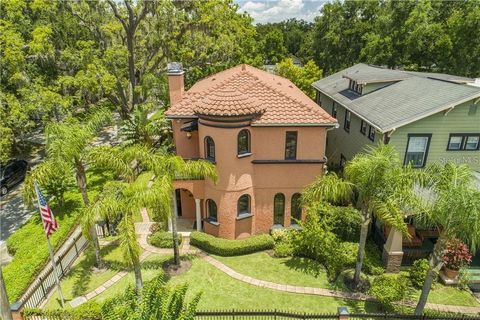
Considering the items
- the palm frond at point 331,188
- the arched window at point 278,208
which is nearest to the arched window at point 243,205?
the arched window at point 278,208

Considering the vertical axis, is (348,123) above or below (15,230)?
above

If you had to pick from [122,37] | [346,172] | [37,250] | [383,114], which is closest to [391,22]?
[383,114]

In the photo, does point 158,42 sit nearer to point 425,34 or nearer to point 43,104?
point 43,104

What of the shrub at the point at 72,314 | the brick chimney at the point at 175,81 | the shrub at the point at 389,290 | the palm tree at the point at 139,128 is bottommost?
the shrub at the point at 389,290

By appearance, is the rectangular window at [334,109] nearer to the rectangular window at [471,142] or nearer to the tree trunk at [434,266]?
the rectangular window at [471,142]

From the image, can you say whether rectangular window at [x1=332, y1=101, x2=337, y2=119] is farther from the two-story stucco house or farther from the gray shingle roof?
the two-story stucco house

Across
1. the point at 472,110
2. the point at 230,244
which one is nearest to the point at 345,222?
the point at 230,244
